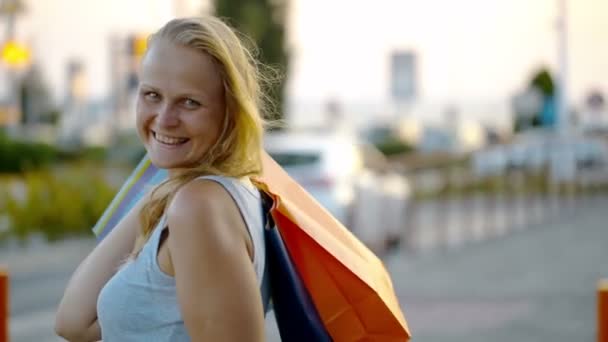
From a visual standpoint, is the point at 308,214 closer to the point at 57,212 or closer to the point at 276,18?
the point at 57,212

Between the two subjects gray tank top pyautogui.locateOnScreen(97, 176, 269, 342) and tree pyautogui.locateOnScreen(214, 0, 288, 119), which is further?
tree pyautogui.locateOnScreen(214, 0, 288, 119)

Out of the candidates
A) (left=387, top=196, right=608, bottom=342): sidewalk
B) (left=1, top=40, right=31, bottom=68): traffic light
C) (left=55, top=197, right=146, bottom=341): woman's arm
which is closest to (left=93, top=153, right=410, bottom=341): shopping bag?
(left=55, top=197, right=146, bottom=341): woman's arm

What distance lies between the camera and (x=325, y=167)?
607 inches

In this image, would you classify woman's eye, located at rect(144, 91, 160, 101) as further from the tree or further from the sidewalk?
the tree

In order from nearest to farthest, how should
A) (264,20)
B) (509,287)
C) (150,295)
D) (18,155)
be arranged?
(150,295) < (509,287) < (18,155) < (264,20)

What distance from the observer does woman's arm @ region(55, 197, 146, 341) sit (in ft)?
8.52

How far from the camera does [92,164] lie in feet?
59.8

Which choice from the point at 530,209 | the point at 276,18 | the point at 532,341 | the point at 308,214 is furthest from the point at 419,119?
the point at 308,214

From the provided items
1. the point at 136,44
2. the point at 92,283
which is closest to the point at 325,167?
the point at 136,44

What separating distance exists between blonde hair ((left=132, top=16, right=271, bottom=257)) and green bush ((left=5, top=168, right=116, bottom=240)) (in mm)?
13434

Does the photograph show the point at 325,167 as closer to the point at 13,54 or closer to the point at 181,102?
the point at 13,54

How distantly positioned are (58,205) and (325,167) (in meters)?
3.36

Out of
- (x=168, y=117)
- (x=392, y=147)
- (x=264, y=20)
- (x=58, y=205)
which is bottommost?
(x=392, y=147)

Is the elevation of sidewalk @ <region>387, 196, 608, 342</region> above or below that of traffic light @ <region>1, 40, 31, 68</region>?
below
